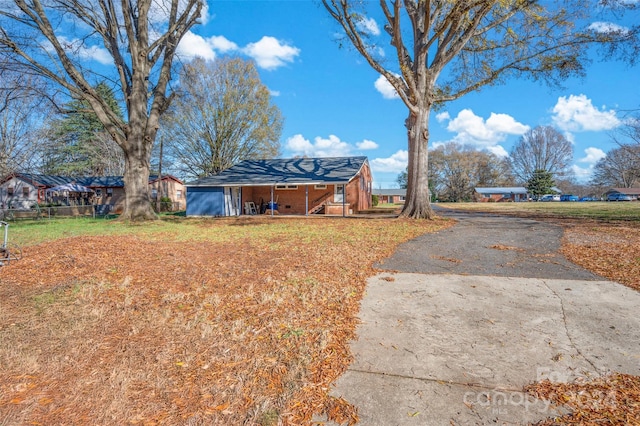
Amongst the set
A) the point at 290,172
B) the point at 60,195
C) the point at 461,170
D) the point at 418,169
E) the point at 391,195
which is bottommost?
the point at 418,169

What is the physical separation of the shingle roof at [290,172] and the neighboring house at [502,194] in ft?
162

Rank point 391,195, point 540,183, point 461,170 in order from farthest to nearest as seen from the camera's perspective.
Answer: point 391,195, point 461,170, point 540,183

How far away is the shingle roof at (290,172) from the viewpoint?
1958cm

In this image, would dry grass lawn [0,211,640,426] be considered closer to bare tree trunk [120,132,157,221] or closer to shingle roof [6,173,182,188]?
bare tree trunk [120,132,157,221]

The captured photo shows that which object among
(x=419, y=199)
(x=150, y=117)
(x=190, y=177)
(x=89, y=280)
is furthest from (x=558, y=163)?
(x=89, y=280)

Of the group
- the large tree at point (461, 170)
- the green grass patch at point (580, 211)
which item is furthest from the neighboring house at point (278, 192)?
the large tree at point (461, 170)

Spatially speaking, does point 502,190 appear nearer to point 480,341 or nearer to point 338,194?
point 338,194

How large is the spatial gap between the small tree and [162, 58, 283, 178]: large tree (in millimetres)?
55325

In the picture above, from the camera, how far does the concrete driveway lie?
223cm

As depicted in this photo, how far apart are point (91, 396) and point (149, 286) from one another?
9.45 feet

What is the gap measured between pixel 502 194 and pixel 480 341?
72659 mm

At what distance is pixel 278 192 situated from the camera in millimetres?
22453

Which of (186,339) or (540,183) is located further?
(540,183)

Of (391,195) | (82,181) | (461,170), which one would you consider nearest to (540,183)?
(461,170)
